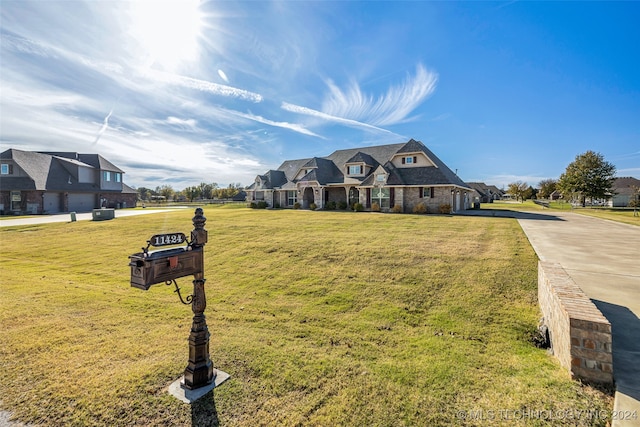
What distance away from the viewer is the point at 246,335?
4.77m

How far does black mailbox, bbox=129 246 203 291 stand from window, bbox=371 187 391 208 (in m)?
23.2

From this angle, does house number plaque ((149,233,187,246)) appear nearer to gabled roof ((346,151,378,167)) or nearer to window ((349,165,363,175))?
gabled roof ((346,151,378,167))

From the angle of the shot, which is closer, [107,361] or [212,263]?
[107,361]

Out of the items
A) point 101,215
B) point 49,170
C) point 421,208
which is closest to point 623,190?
point 421,208

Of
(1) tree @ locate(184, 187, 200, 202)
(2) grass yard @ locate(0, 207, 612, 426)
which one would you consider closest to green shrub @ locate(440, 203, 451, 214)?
(2) grass yard @ locate(0, 207, 612, 426)

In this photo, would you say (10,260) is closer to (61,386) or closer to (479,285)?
(61,386)

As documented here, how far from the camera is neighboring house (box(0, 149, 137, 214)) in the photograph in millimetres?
28469

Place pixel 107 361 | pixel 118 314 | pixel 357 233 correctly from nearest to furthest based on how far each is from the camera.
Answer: pixel 107 361
pixel 118 314
pixel 357 233

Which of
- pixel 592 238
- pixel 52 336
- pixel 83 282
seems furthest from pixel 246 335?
pixel 592 238

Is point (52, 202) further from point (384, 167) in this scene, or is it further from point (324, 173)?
point (384, 167)

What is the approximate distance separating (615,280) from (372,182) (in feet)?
67.8

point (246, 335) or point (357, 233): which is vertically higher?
point (357, 233)

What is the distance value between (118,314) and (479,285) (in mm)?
7783

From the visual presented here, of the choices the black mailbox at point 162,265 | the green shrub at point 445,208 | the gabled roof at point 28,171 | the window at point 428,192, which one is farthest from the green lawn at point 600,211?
the gabled roof at point 28,171
